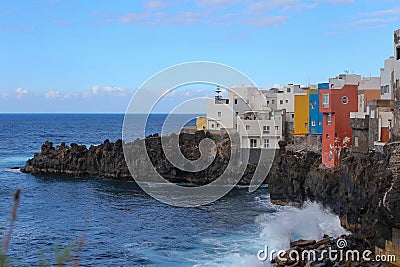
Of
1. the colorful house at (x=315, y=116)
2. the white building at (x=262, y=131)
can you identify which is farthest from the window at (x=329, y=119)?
the white building at (x=262, y=131)

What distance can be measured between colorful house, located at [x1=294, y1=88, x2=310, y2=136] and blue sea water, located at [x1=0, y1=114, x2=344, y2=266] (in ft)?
27.8

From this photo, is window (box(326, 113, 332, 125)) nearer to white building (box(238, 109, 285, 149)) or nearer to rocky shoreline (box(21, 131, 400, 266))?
rocky shoreline (box(21, 131, 400, 266))

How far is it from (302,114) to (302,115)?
91mm

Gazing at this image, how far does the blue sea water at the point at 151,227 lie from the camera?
21.9 metres

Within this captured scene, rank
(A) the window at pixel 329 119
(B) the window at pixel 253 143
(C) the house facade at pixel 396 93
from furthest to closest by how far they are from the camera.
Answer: (B) the window at pixel 253 143 < (A) the window at pixel 329 119 < (C) the house facade at pixel 396 93

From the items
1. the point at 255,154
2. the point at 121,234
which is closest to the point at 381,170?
the point at 121,234

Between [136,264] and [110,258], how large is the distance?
157 cm

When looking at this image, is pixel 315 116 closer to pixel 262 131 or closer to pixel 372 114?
pixel 262 131

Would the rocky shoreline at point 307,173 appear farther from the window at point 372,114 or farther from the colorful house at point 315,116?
the colorful house at point 315,116

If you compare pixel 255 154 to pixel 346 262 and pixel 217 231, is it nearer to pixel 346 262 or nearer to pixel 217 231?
pixel 217 231

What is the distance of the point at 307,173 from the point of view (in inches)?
1351

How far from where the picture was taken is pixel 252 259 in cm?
2038

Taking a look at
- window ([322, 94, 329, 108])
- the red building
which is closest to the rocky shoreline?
the red building

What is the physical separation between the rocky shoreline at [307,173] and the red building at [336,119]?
4.24 ft
